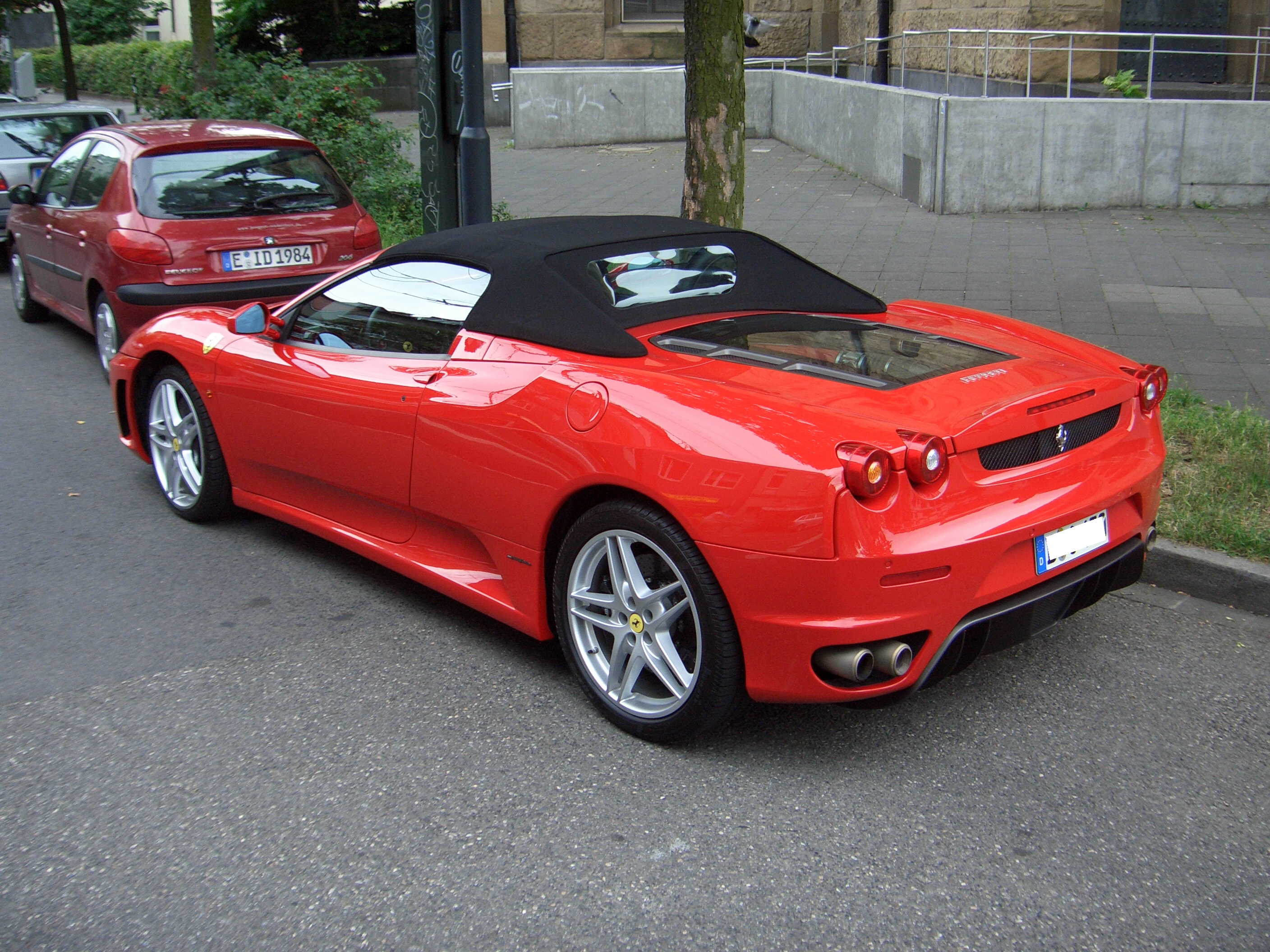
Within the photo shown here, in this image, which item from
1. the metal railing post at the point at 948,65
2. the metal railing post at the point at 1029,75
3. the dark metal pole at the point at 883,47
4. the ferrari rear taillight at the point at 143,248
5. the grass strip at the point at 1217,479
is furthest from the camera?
the dark metal pole at the point at 883,47

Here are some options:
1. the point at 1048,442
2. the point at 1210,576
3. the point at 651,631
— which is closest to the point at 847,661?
the point at 651,631

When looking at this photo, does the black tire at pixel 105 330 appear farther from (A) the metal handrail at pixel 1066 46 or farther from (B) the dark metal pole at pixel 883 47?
(B) the dark metal pole at pixel 883 47

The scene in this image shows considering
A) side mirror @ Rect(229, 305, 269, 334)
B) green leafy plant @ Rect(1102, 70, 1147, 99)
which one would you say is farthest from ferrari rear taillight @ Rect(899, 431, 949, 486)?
green leafy plant @ Rect(1102, 70, 1147, 99)

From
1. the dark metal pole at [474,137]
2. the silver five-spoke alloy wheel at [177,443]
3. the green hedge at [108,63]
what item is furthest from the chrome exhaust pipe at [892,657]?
the green hedge at [108,63]

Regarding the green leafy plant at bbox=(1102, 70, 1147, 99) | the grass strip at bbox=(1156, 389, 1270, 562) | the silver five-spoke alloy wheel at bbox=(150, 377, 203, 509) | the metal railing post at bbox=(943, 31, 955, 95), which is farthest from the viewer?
the metal railing post at bbox=(943, 31, 955, 95)

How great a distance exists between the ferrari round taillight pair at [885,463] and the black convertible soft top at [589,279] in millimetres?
866

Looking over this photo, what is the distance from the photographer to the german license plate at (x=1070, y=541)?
127 inches

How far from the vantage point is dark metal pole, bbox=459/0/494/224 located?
781cm

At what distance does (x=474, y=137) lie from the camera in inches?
314

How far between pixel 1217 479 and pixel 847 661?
2.84m

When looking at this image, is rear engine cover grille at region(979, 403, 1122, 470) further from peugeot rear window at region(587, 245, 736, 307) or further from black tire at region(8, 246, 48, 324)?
black tire at region(8, 246, 48, 324)

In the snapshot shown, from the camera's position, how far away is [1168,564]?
451cm

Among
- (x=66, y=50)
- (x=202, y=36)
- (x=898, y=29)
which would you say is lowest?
(x=202, y=36)

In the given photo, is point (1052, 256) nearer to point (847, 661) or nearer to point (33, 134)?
point (847, 661)
